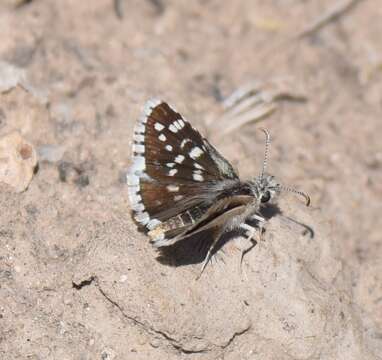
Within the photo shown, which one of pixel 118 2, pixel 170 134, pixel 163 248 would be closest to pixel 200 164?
pixel 170 134

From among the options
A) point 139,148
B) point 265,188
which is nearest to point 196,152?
point 139,148

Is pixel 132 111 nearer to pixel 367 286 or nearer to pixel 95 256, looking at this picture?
pixel 95 256

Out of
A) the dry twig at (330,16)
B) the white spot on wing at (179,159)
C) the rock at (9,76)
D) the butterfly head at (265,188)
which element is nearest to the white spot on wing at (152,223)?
the white spot on wing at (179,159)

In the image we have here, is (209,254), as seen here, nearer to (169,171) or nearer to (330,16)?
(169,171)

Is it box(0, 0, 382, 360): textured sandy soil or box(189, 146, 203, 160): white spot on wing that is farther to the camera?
box(189, 146, 203, 160): white spot on wing

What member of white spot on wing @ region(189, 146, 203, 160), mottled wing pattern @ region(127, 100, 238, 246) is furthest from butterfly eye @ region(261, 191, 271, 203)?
white spot on wing @ region(189, 146, 203, 160)

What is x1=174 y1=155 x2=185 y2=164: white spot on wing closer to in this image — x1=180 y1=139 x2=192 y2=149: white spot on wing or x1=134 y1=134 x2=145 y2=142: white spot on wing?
x1=180 y1=139 x2=192 y2=149: white spot on wing

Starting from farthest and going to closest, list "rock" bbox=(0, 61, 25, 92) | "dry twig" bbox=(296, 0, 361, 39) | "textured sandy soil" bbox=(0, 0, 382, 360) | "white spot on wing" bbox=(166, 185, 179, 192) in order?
1. "dry twig" bbox=(296, 0, 361, 39)
2. "rock" bbox=(0, 61, 25, 92)
3. "white spot on wing" bbox=(166, 185, 179, 192)
4. "textured sandy soil" bbox=(0, 0, 382, 360)
